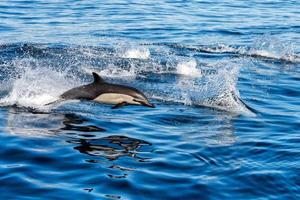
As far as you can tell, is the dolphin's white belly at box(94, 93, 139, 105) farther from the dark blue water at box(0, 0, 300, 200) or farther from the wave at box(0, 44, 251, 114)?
the wave at box(0, 44, 251, 114)

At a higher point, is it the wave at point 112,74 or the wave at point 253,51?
the wave at point 253,51

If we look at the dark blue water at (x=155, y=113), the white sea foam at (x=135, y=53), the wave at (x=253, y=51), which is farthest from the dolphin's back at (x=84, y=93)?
the wave at (x=253, y=51)

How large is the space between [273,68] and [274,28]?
751 centimetres

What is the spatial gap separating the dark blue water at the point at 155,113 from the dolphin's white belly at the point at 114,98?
0.26 metres

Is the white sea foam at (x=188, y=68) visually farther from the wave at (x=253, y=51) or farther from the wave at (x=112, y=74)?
the wave at (x=253, y=51)

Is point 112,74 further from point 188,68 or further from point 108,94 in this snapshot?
point 108,94

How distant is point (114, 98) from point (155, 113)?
90 cm

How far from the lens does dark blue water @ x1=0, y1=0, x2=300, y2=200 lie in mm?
9281

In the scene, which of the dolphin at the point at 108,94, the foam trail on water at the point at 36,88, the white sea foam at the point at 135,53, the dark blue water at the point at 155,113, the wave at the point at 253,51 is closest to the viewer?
the dark blue water at the point at 155,113

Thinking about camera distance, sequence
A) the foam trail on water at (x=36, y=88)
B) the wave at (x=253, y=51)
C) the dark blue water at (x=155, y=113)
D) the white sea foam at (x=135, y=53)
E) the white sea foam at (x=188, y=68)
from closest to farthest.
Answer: the dark blue water at (x=155, y=113) → the foam trail on water at (x=36, y=88) → the white sea foam at (x=188, y=68) → the white sea foam at (x=135, y=53) → the wave at (x=253, y=51)

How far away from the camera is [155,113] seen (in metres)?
13.5

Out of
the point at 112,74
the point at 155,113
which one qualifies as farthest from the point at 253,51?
the point at 155,113

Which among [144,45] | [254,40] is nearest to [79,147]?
[144,45]

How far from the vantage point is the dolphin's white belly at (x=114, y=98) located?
13352mm
